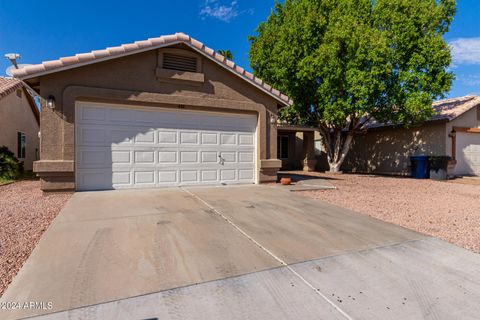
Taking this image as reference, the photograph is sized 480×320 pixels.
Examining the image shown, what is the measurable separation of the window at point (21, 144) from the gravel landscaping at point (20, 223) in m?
9.33

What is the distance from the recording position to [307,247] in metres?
3.67

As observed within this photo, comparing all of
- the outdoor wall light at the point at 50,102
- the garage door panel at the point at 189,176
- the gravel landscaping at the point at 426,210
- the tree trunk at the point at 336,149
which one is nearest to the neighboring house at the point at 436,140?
the tree trunk at the point at 336,149

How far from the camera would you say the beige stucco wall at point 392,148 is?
1541 centimetres

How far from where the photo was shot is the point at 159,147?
825cm

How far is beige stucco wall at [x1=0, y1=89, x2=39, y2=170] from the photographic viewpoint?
Answer: 13180 millimetres

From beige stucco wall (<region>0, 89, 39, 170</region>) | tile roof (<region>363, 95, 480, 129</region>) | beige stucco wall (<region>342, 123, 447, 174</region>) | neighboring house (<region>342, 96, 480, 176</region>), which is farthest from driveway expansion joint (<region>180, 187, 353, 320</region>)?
beige stucco wall (<region>342, 123, 447, 174</region>)

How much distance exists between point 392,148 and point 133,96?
56.2 feet

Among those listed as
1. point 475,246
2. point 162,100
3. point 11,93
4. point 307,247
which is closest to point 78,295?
point 307,247

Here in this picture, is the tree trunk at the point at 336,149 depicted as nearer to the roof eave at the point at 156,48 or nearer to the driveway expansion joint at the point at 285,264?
the roof eave at the point at 156,48

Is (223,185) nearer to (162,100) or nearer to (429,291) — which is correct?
(162,100)

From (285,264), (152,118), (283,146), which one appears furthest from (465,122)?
(285,264)

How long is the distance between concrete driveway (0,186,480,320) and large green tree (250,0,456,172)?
969 centimetres

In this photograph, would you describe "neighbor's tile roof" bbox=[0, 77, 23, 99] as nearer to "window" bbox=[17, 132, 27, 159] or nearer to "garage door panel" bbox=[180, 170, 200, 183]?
"window" bbox=[17, 132, 27, 159]

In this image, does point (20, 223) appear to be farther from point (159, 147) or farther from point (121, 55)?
point (121, 55)
